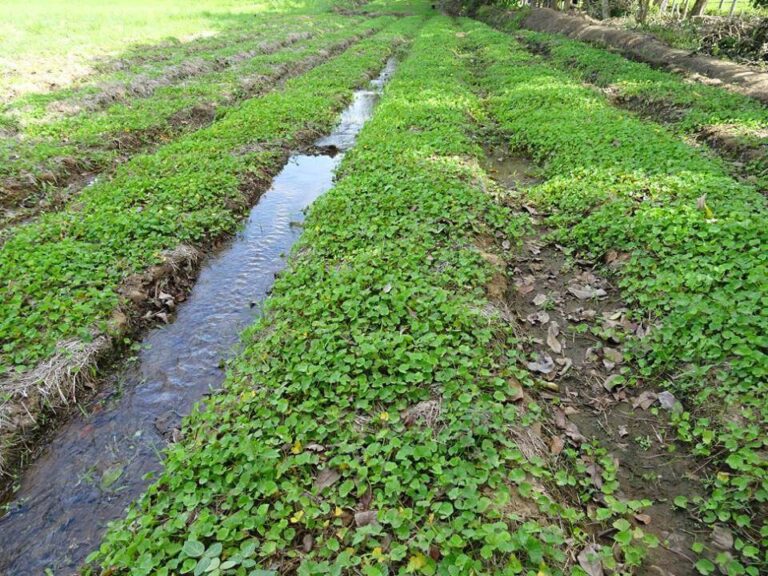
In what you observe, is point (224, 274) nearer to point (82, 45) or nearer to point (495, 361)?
point (495, 361)

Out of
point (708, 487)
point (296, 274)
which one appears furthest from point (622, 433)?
point (296, 274)

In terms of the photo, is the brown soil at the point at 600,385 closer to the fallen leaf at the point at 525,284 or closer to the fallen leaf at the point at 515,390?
the fallen leaf at the point at 525,284

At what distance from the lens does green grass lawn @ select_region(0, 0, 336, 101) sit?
53.5 ft

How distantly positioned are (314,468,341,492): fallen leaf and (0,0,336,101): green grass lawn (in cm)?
1630

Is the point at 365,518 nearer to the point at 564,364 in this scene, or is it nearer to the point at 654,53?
the point at 564,364

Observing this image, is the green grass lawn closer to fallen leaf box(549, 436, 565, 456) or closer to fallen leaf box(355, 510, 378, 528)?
fallen leaf box(355, 510, 378, 528)

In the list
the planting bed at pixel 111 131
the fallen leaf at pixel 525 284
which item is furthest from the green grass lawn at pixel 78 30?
the fallen leaf at pixel 525 284

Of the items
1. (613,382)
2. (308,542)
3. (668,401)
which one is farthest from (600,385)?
(308,542)

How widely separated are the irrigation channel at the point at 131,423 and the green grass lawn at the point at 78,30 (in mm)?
12052

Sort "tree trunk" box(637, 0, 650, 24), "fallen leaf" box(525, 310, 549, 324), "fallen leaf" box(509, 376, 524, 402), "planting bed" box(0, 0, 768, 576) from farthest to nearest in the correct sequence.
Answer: "tree trunk" box(637, 0, 650, 24), "fallen leaf" box(525, 310, 549, 324), "fallen leaf" box(509, 376, 524, 402), "planting bed" box(0, 0, 768, 576)

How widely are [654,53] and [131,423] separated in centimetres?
2388

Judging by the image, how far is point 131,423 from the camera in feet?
17.1

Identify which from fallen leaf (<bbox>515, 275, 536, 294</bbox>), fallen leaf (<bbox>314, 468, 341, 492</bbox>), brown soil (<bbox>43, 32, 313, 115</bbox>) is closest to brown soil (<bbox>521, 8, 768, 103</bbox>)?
fallen leaf (<bbox>515, 275, 536, 294</bbox>)

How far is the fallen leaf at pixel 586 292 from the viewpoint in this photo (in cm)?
650
